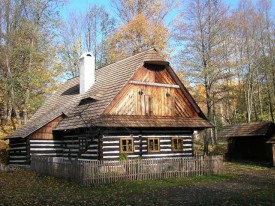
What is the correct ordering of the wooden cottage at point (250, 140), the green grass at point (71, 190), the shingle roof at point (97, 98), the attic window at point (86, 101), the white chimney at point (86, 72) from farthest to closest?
the wooden cottage at point (250, 140)
the white chimney at point (86, 72)
the attic window at point (86, 101)
the shingle roof at point (97, 98)
the green grass at point (71, 190)

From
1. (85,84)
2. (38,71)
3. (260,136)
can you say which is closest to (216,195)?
(85,84)

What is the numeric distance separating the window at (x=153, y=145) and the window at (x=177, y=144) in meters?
1.21

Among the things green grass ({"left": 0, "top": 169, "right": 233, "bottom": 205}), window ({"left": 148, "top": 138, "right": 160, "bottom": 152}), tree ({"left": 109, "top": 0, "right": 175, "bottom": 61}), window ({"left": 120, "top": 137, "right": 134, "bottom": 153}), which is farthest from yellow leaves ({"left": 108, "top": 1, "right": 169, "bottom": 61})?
green grass ({"left": 0, "top": 169, "right": 233, "bottom": 205})

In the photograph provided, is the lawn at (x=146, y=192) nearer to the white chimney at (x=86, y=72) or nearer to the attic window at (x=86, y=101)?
the attic window at (x=86, y=101)

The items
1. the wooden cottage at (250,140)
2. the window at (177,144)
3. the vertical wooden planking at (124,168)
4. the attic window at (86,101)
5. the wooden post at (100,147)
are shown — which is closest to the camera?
the vertical wooden planking at (124,168)

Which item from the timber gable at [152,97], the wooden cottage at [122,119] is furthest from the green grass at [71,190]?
the timber gable at [152,97]

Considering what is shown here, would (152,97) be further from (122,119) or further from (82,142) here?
(82,142)

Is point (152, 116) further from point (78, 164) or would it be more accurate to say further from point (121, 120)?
point (78, 164)

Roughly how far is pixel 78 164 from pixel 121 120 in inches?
179

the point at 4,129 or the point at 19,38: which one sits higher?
the point at 19,38

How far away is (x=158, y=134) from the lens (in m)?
21.9

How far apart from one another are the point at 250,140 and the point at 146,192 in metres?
18.6

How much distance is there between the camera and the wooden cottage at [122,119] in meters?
20.0

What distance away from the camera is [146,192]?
13.7 metres
